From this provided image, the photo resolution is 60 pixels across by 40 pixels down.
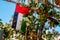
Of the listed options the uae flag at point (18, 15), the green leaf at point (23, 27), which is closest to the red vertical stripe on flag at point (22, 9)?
the uae flag at point (18, 15)

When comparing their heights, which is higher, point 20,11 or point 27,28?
point 20,11

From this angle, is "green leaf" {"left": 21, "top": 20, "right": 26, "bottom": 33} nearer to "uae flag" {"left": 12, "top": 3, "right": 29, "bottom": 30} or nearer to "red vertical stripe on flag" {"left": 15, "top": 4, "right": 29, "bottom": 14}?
"uae flag" {"left": 12, "top": 3, "right": 29, "bottom": 30}

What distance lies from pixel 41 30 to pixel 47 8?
1.24 feet

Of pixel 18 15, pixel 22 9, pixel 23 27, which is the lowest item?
pixel 23 27

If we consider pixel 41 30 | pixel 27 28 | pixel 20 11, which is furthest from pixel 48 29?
pixel 20 11

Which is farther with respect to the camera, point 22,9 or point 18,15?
point 18,15

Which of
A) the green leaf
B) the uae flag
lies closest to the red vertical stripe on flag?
the uae flag

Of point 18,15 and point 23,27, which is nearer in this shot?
point 23,27

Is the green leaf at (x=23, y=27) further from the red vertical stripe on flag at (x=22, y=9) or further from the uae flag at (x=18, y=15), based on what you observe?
the red vertical stripe on flag at (x=22, y=9)

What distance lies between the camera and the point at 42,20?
2.85 metres

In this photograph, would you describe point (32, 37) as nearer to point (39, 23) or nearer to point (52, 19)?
point (39, 23)

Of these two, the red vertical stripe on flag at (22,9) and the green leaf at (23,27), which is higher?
the red vertical stripe on flag at (22,9)

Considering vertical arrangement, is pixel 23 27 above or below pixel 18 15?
below

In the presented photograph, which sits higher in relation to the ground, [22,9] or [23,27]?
A: [22,9]
